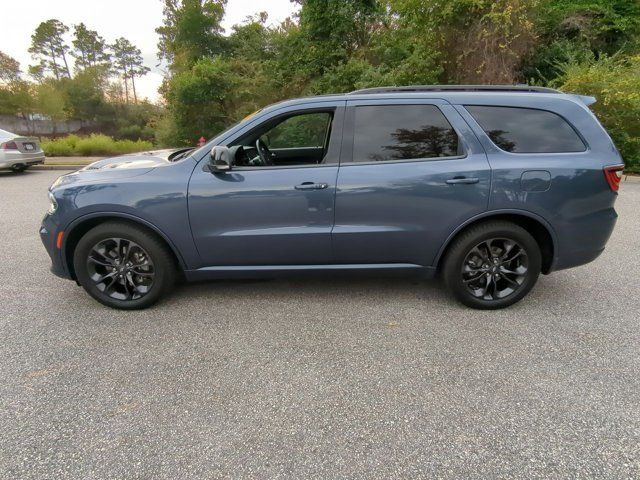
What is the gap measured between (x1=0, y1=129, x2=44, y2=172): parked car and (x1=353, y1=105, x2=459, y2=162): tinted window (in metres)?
12.0

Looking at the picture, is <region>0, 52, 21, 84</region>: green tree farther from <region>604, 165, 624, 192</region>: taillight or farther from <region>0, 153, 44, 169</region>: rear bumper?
<region>604, 165, 624, 192</region>: taillight

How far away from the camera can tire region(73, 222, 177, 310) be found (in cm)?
311

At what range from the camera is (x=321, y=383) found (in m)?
2.35

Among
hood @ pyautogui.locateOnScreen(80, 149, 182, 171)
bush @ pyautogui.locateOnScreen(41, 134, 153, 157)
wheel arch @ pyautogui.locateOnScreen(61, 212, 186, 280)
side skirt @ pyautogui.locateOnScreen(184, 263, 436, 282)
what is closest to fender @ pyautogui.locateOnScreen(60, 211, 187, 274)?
wheel arch @ pyautogui.locateOnScreen(61, 212, 186, 280)

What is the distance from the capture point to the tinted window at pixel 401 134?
3.05 m

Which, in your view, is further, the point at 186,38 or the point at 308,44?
the point at 186,38

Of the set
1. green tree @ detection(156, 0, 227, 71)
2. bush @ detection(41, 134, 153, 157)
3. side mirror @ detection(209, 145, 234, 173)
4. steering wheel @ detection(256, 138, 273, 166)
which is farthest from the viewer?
green tree @ detection(156, 0, 227, 71)

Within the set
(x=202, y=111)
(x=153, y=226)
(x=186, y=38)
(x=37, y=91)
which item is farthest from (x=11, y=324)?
(x=37, y=91)

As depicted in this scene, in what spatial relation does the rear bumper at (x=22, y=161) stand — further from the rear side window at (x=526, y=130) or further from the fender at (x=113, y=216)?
the rear side window at (x=526, y=130)

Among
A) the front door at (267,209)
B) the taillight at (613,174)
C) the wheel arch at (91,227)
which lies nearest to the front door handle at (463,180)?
the front door at (267,209)

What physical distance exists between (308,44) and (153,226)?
11909 mm

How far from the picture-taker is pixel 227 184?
9.82 feet

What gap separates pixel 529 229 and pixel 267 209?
219 cm

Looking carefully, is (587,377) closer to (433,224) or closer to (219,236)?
(433,224)
